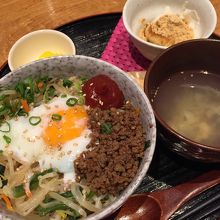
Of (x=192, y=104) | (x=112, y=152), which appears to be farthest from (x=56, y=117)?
(x=192, y=104)

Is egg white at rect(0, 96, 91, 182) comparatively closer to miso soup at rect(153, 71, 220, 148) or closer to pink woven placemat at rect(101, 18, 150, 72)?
miso soup at rect(153, 71, 220, 148)

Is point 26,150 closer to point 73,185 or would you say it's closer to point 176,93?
point 73,185

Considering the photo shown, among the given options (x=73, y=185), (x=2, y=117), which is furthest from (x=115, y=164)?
(x=2, y=117)

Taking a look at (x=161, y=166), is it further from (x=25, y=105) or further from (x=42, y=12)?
(x=42, y=12)

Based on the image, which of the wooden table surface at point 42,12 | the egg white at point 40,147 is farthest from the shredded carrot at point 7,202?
the wooden table surface at point 42,12

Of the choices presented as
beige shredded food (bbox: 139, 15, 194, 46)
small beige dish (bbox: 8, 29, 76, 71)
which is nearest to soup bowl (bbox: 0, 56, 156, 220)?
small beige dish (bbox: 8, 29, 76, 71)

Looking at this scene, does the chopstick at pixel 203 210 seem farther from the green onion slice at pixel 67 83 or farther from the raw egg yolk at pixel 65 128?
the green onion slice at pixel 67 83
